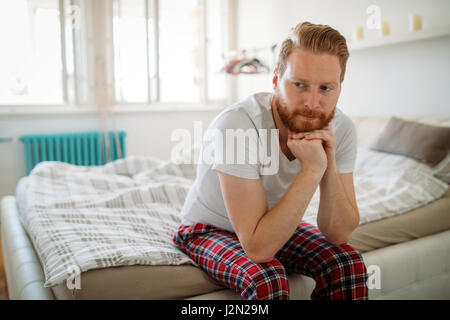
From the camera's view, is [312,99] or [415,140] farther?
[415,140]

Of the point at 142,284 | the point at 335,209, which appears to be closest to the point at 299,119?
the point at 335,209

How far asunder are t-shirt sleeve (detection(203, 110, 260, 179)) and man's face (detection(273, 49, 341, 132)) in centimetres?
11

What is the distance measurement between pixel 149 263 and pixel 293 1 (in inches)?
81.1

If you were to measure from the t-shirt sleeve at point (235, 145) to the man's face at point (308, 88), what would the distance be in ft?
0.36

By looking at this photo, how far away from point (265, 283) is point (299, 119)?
1.38 ft

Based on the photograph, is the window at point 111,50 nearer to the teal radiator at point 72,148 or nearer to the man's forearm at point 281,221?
the teal radiator at point 72,148

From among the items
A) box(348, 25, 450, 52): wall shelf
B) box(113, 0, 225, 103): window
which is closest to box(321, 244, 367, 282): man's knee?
box(348, 25, 450, 52): wall shelf

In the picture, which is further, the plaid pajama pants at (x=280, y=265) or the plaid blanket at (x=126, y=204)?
the plaid blanket at (x=126, y=204)

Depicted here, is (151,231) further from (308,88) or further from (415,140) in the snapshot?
(415,140)

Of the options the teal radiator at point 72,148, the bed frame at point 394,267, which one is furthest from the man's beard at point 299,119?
the teal radiator at point 72,148

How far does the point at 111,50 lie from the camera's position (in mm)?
3613

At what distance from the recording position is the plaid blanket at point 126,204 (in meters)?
1.16
